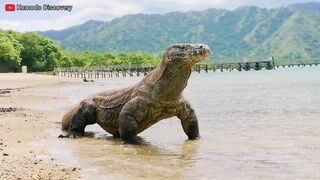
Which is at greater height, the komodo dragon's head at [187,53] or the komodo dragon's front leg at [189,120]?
the komodo dragon's head at [187,53]

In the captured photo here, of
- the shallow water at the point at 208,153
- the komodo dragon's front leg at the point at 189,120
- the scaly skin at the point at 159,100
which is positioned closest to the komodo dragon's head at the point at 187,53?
the scaly skin at the point at 159,100

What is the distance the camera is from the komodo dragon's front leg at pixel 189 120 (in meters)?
11.1

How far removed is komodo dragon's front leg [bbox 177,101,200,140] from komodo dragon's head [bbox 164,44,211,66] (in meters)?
1.01

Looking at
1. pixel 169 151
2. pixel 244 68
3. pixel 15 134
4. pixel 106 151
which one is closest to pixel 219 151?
pixel 169 151

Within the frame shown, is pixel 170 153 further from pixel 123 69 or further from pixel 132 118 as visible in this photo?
pixel 123 69

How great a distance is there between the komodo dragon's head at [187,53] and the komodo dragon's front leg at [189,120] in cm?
101

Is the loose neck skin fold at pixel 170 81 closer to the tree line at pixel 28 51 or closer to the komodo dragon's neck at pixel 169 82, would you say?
the komodo dragon's neck at pixel 169 82

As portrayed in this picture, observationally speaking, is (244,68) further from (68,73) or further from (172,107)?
(172,107)

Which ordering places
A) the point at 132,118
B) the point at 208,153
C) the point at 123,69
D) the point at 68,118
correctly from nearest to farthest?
the point at 208,153 < the point at 132,118 < the point at 68,118 < the point at 123,69

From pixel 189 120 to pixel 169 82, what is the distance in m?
1.23

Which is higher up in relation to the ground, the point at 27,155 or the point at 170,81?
the point at 170,81

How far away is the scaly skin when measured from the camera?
10375 mm

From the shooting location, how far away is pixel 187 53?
33.4ft

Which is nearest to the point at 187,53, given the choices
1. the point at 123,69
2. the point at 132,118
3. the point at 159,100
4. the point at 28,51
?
the point at 159,100
